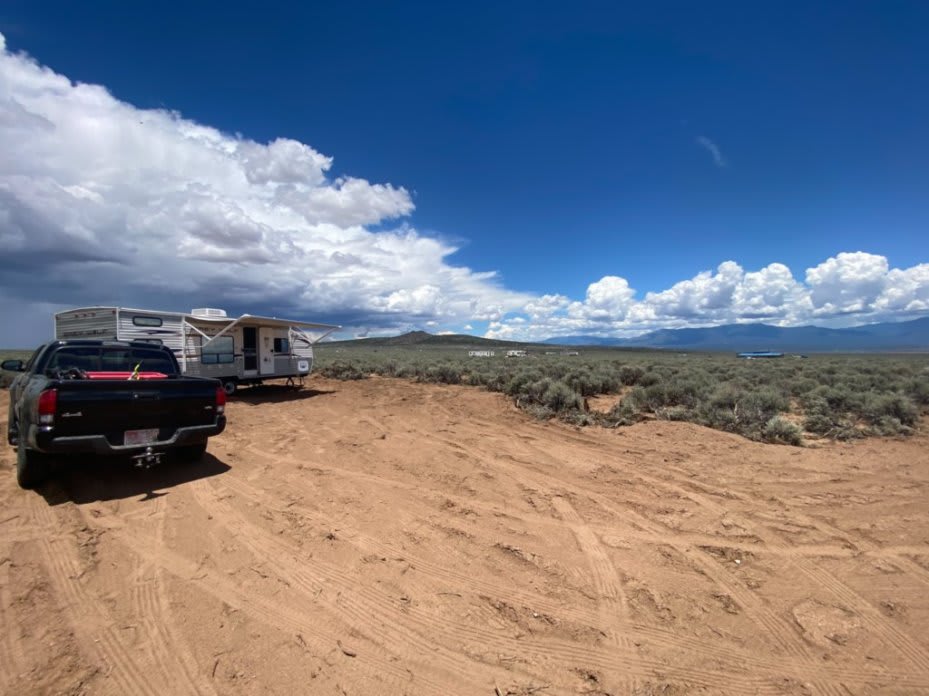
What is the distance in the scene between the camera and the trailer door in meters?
15.6

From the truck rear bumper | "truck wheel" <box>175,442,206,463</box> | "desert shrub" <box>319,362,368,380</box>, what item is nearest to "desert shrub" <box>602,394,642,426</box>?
"truck wheel" <box>175,442,206,463</box>

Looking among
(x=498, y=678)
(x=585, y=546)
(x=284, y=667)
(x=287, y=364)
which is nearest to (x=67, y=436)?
(x=284, y=667)

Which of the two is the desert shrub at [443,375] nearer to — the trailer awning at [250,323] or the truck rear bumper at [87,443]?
the trailer awning at [250,323]

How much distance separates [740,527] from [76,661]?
222 inches

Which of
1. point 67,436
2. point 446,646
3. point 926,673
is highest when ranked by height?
point 67,436

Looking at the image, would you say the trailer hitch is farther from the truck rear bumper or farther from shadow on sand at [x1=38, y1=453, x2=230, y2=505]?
shadow on sand at [x1=38, y1=453, x2=230, y2=505]

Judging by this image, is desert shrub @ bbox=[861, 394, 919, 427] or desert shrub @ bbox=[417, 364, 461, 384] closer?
desert shrub @ bbox=[861, 394, 919, 427]

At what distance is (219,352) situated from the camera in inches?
569

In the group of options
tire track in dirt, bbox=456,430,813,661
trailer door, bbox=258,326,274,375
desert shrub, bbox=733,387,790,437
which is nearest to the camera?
tire track in dirt, bbox=456,430,813,661

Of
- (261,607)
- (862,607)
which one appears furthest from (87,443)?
(862,607)

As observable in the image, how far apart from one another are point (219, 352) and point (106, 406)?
397 inches

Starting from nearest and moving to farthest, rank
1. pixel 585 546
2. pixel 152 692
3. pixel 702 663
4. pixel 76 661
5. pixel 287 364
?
1. pixel 152 692
2. pixel 76 661
3. pixel 702 663
4. pixel 585 546
5. pixel 287 364

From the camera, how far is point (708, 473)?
22.1 ft

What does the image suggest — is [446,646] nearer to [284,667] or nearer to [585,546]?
[284,667]
